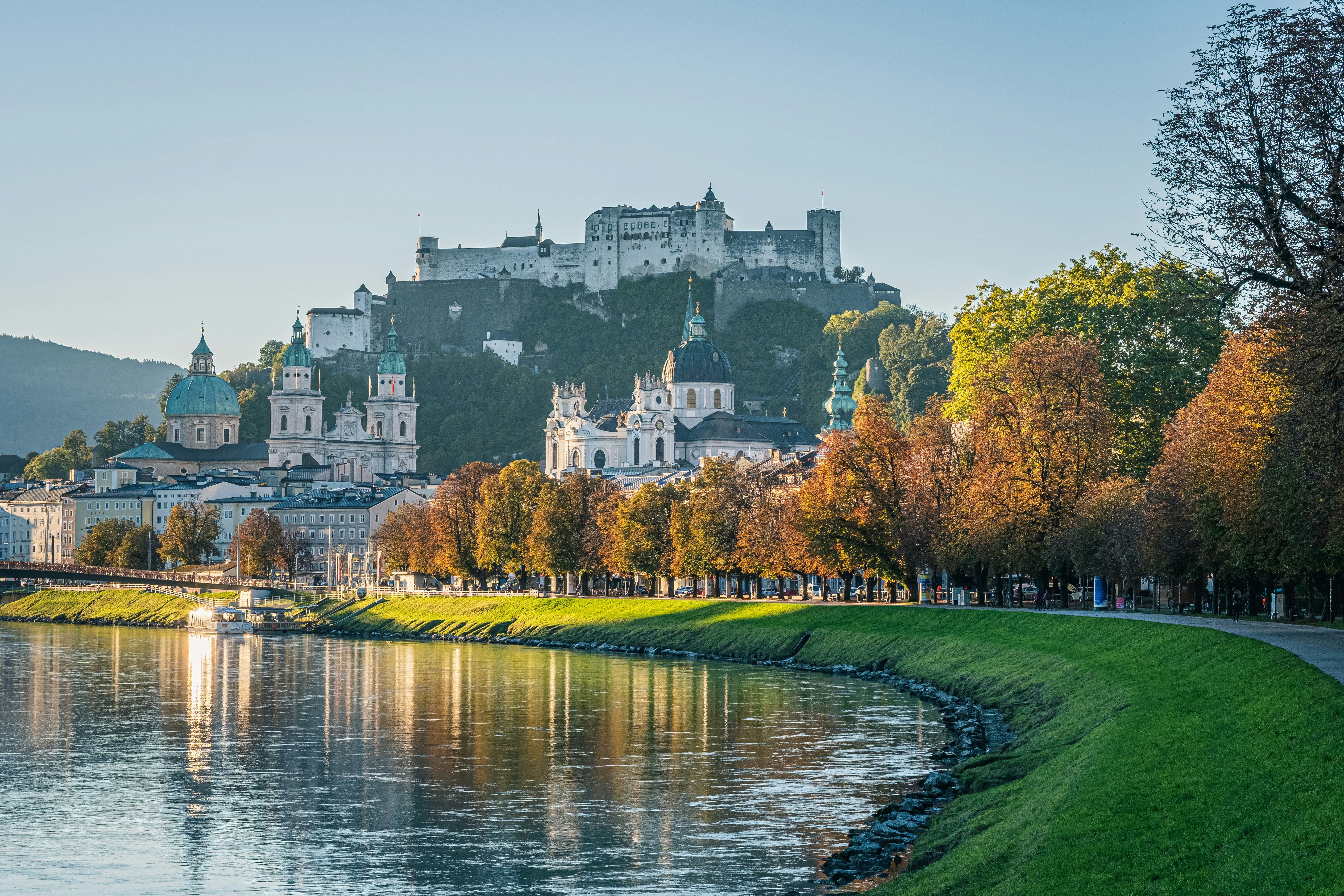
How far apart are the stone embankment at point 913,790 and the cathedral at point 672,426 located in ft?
277

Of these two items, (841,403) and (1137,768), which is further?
(841,403)

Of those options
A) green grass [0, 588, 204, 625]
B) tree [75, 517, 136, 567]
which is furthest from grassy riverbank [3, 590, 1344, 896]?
tree [75, 517, 136, 567]

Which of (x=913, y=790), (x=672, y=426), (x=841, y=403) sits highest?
(x=672, y=426)

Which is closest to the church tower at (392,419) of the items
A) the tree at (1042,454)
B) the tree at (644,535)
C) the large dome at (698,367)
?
the large dome at (698,367)

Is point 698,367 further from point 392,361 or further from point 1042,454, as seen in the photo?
point 1042,454

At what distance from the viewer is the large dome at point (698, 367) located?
15825cm

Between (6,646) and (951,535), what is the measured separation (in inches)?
1849

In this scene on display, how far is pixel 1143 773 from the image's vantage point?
898 inches

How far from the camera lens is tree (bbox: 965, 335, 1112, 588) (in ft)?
175

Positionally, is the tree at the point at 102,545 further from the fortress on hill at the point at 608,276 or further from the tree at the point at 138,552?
the fortress on hill at the point at 608,276

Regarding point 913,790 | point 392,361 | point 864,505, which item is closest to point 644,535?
point 864,505

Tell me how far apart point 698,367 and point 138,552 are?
5025cm

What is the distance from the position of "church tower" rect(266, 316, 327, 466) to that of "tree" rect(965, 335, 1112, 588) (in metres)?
134

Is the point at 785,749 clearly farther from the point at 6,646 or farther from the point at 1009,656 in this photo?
the point at 6,646
